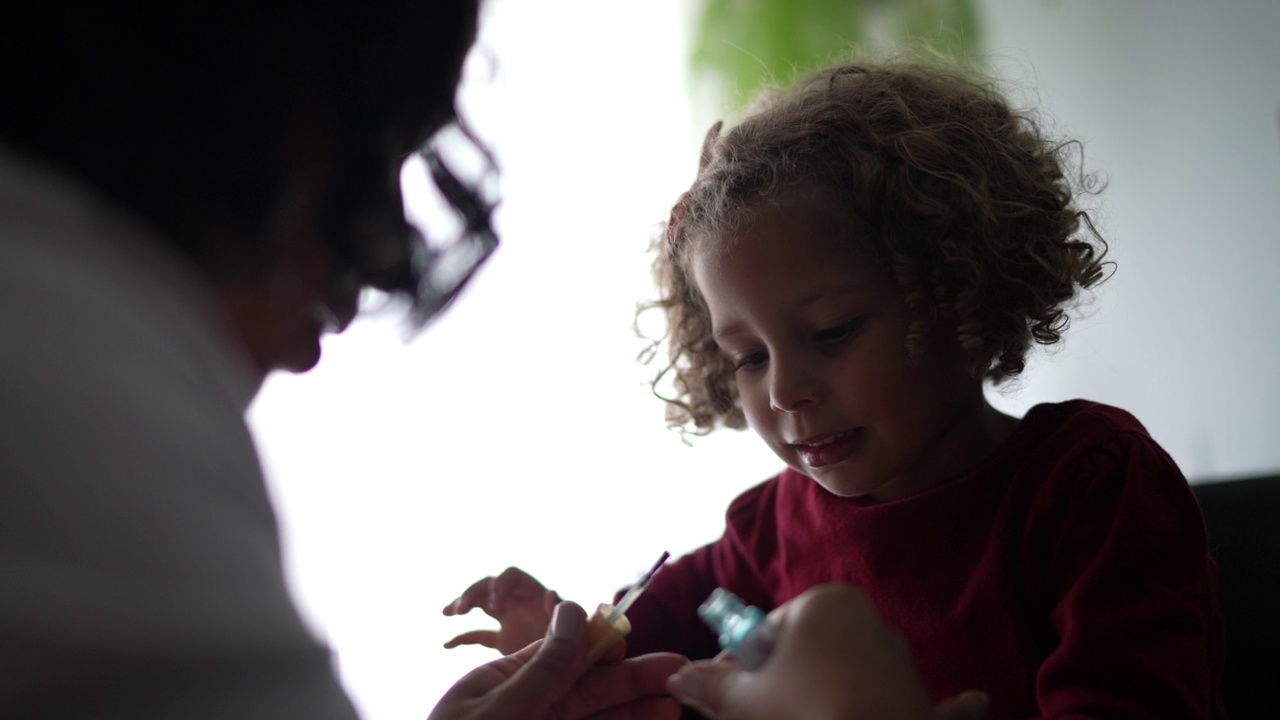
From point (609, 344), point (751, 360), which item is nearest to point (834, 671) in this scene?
point (751, 360)

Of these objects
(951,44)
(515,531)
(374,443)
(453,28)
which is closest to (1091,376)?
(951,44)

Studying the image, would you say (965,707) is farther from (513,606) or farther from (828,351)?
(513,606)

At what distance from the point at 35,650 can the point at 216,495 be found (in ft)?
0.27

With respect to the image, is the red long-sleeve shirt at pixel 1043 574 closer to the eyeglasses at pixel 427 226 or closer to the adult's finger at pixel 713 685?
the adult's finger at pixel 713 685

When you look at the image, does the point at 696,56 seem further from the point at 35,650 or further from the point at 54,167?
the point at 35,650

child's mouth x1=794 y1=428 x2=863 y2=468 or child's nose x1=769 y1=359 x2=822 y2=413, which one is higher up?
child's nose x1=769 y1=359 x2=822 y2=413

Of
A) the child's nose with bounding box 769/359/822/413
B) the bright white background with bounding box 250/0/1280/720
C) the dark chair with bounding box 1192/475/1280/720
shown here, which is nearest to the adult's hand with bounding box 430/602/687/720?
the child's nose with bounding box 769/359/822/413

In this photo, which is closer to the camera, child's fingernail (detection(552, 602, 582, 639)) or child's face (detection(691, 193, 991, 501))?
child's fingernail (detection(552, 602, 582, 639))

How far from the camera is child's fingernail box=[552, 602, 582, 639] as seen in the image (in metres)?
0.64

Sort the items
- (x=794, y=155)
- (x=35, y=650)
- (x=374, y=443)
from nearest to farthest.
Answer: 1. (x=35, y=650)
2. (x=794, y=155)
3. (x=374, y=443)

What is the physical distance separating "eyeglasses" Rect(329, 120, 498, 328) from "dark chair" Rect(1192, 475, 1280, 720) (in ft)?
2.35

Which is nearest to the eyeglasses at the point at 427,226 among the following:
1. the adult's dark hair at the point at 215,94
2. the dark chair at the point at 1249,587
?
the adult's dark hair at the point at 215,94

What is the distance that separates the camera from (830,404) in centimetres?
Result: 82

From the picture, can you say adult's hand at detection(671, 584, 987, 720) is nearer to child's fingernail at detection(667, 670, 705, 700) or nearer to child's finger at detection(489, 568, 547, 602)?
child's fingernail at detection(667, 670, 705, 700)
